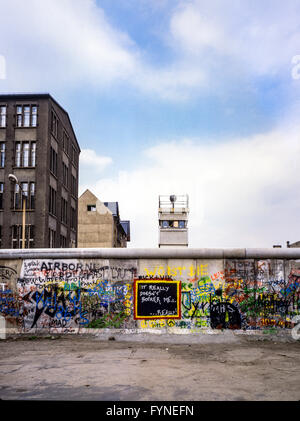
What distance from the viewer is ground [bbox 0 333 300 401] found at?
6.00 meters

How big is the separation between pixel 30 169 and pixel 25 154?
1.42 metres

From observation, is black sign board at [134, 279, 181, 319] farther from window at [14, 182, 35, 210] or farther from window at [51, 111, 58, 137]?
window at [51, 111, 58, 137]

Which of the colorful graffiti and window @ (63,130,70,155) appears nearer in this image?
the colorful graffiti

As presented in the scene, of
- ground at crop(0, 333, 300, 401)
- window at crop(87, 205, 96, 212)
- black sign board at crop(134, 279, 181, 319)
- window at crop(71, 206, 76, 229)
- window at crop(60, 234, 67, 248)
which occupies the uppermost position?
window at crop(87, 205, 96, 212)

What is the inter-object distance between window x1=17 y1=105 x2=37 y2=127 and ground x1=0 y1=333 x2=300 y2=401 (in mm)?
25510

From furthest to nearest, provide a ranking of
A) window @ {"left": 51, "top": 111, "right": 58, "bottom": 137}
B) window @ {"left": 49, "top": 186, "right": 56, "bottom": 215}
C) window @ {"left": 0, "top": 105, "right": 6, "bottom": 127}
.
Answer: window @ {"left": 51, "top": 111, "right": 58, "bottom": 137}, window @ {"left": 49, "top": 186, "right": 56, "bottom": 215}, window @ {"left": 0, "top": 105, "right": 6, "bottom": 127}

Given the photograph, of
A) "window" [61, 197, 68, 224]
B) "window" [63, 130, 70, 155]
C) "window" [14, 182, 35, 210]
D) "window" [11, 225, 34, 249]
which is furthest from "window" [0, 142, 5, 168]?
"window" [63, 130, 70, 155]

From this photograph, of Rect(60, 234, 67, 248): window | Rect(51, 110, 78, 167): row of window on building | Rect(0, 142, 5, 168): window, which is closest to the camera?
Rect(0, 142, 5, 168): window

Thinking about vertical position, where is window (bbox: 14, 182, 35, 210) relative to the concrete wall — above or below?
above

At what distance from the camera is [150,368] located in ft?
25.7

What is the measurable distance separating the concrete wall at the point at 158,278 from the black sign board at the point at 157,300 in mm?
127

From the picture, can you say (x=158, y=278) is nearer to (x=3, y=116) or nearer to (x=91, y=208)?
(x=3, y=116)

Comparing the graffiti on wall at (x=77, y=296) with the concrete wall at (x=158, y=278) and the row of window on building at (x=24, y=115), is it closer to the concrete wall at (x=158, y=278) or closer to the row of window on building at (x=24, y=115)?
the concrete wall at (x=158, y=278)
